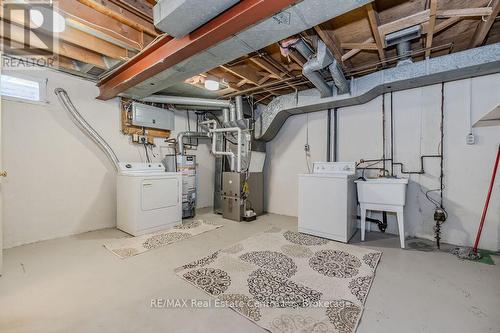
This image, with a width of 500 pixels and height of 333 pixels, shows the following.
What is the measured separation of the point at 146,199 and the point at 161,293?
6.00 ft

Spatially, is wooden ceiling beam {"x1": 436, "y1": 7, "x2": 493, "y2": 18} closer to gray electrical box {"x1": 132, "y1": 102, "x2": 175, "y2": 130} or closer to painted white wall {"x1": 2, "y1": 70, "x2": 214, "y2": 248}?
gray electrical box {"x1": 132, "y1": 102, "x2": 175, "y2": 130}

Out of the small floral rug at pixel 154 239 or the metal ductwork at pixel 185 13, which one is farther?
the small floral rug at pixel 154 239

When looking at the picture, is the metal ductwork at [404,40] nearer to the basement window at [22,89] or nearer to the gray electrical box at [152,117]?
the gray electrical box at [152,117]

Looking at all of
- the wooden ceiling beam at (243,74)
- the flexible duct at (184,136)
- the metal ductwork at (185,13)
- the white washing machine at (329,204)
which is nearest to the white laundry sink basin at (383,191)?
the white washing machine at (329,204)

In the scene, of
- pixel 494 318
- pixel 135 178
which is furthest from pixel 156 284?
pixel 494 318

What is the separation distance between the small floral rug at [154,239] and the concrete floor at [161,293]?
143 mm

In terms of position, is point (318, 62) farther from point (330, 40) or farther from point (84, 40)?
point (84, 40)

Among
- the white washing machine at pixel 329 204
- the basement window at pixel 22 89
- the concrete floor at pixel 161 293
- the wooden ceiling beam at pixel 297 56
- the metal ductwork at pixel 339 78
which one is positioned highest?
the wooden ceiling beam at pixel 297 56

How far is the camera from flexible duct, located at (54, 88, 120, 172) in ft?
10.6

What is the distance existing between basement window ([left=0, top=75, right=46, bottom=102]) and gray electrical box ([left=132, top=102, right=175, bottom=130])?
1.23 meters

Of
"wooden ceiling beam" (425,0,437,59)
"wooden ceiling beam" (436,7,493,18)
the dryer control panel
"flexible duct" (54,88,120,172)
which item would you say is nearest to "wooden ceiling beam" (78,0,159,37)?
"flexible duct" (54,88,120,172)

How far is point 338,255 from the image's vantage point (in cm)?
270

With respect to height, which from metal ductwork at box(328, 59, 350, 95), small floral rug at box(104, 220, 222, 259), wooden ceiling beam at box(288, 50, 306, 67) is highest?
wooden ceiling beam at box(288, 50, 306, 67)

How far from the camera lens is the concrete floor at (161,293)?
1.54m
